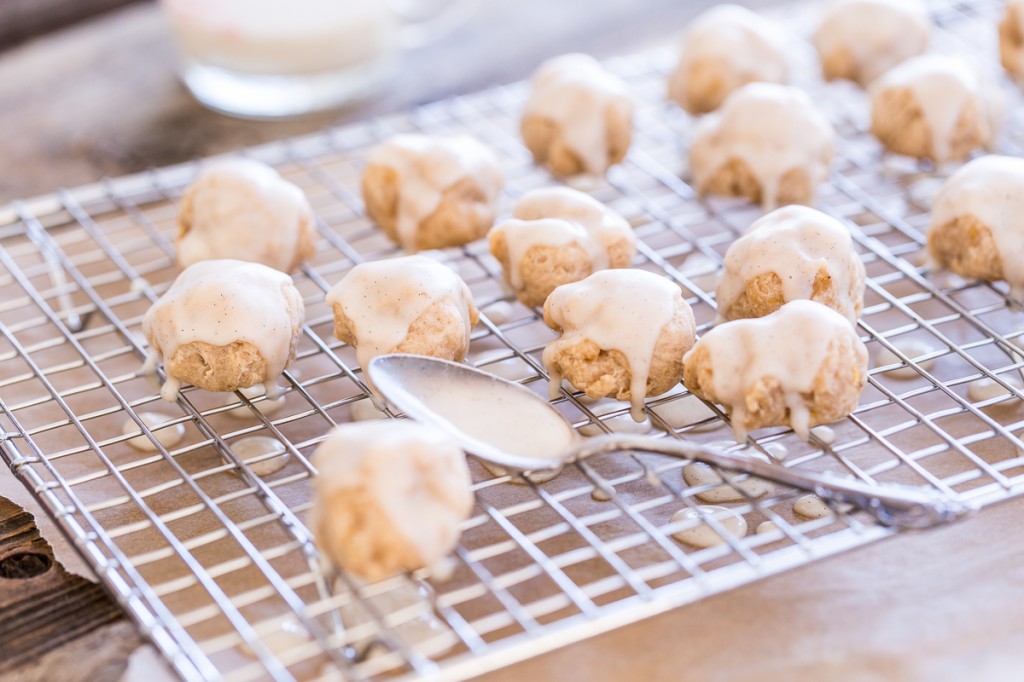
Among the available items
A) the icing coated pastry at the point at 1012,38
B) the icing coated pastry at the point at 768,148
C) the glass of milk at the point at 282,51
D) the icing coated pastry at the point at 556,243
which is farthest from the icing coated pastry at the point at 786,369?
the glass of milk at the point at 282,51

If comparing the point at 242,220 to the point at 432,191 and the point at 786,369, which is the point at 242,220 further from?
the point at 786,369

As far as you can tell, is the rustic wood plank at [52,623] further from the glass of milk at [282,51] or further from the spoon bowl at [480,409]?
the glass of milk at [282,51]

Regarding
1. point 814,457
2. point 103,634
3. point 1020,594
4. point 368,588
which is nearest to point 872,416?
point 814,457

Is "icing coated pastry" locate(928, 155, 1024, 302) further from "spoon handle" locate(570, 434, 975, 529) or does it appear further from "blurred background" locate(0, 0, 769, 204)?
"blurred background" locate(0, 0, 769, 204)

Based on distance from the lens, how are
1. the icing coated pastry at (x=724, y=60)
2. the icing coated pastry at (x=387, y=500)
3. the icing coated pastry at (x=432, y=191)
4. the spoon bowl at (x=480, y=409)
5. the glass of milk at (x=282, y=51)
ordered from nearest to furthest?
the icing coated pastry at (x=387, y=500)
the spoon bowl at (x=480, y=409)
the icing coated pastry at (x=432, y=191)
the icing coated pastry at (x=724, y=60)
the glass of milk at (x=282, y=51)

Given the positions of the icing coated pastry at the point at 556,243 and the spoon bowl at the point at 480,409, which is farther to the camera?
the icing coated pastry at the point at 556,243

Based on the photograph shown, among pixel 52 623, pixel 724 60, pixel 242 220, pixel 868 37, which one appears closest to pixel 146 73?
pixel 242 220
